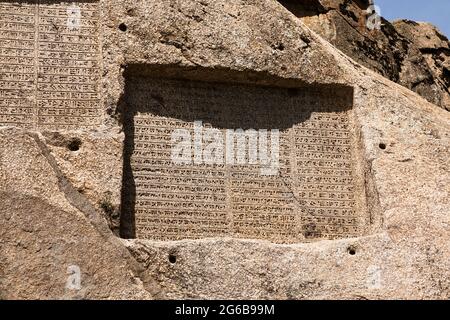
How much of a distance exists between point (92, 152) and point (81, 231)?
71cm

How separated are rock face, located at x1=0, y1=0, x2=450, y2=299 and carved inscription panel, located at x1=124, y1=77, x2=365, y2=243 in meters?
0.02

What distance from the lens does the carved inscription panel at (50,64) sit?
7.48 m

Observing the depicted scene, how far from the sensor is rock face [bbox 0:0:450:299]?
22.5 ft

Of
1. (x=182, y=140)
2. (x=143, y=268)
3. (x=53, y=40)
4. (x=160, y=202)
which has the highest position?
(x=53, y=40)

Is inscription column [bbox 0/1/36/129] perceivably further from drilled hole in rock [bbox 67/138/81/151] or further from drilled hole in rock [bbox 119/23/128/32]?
drilled hole in rock [bbox 119/23/128/32]

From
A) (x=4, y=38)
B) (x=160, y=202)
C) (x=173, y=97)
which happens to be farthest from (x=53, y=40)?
(x=160, y=202)

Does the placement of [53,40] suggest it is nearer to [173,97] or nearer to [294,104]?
[173,97]

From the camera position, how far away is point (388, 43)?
436 inches

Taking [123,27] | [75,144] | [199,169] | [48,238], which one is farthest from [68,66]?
[48,238]

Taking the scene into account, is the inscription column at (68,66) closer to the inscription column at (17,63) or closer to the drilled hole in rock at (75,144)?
the inscription column at (17,63)

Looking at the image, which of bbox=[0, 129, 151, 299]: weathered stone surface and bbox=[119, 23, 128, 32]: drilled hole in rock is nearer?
bbox=[0, 129, 151, 299]: weathered stone surface

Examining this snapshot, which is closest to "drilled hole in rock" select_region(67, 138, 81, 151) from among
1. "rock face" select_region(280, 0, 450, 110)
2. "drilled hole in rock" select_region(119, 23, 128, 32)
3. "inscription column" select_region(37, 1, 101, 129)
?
"inscription column" select_region(37, 1, 101, 129)

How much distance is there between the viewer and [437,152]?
8023 mm

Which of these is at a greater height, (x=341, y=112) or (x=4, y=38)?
(x=4, y=38)
